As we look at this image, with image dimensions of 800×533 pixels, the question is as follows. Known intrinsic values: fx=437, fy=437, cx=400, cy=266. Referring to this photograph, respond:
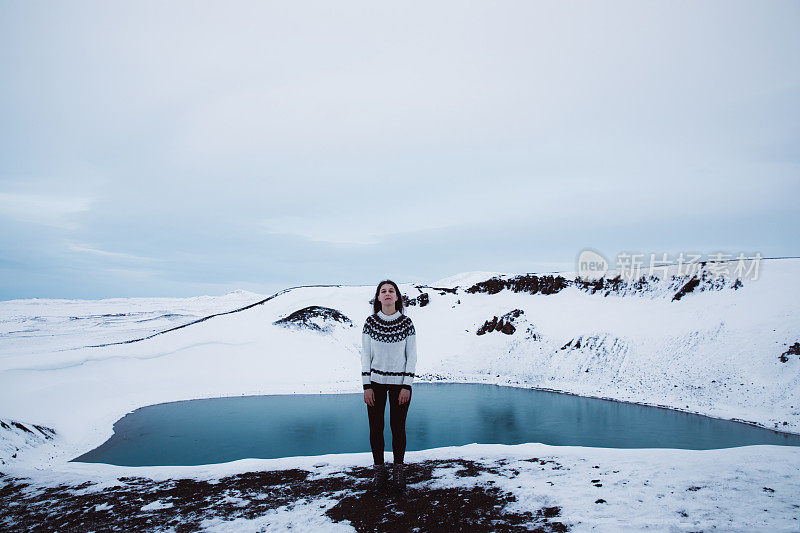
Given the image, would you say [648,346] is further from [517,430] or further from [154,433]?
[154,433]

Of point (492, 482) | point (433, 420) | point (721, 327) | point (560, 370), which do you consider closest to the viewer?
point (492, 482)

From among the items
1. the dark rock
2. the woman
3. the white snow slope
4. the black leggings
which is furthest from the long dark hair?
the dark rock

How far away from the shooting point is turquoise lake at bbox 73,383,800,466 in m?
15.3

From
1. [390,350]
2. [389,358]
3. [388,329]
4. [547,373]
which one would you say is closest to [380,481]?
[389,358]

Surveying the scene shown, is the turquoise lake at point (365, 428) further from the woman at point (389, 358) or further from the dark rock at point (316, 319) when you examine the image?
the dark rock at point (316, 319)

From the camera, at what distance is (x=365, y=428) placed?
1852 centimetres

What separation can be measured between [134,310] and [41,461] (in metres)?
71.0

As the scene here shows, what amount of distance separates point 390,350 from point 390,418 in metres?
1.10

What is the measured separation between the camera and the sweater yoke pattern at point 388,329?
694cm

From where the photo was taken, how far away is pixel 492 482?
22.7ft

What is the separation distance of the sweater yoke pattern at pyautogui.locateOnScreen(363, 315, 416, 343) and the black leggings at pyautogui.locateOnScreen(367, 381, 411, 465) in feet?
2.50

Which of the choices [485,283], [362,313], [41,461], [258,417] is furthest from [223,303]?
[41,461]

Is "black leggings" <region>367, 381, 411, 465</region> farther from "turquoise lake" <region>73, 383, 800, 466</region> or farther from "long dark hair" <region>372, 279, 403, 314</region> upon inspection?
"turquoise lake" <region>73, 383, 800, 466</region>

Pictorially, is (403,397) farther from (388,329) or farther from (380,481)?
(380,481)
